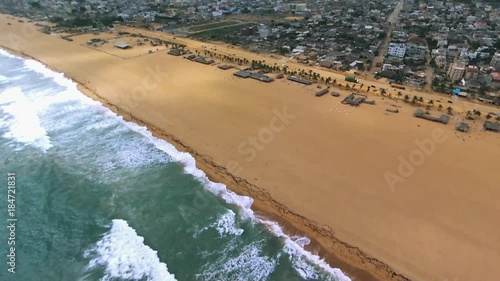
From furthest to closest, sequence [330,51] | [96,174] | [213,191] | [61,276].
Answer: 1. [330,51]
2. [96,174]
3. [213,191]
4. [61,276]

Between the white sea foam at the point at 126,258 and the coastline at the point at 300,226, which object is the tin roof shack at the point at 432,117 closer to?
the coastline at the point at 300,226

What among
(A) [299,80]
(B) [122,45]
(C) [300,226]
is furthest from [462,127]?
(B) [122,45]

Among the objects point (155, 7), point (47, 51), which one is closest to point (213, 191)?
point (47, 51)

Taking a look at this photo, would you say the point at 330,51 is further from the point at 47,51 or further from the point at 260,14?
the point at 47,51

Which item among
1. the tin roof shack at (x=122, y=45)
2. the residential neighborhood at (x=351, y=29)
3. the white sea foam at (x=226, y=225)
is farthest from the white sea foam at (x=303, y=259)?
the tin roof shack at (x=122, y=45)

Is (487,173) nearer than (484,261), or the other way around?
(484,261)

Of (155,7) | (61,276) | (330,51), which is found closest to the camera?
(61,276)
